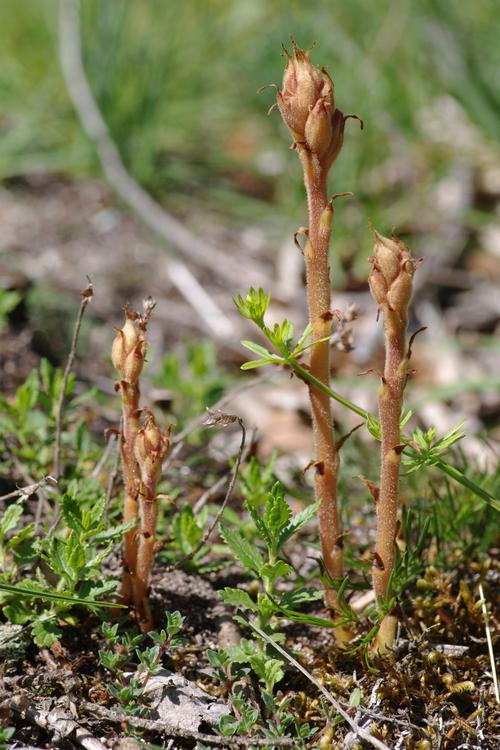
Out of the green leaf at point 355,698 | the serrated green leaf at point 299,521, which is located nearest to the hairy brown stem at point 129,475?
the serrated green leaf at point 299,521

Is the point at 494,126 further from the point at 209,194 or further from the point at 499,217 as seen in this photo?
the point at 209,194

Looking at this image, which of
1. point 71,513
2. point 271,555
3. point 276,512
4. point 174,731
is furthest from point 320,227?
point 174,731

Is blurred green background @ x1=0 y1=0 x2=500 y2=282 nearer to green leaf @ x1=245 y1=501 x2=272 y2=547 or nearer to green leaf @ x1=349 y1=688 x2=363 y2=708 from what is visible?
green leaf @ x1=245 y1=501 x2=272 y2=547

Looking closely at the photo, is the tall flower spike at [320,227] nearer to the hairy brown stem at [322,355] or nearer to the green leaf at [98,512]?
the hairy brown stem at [322,355]

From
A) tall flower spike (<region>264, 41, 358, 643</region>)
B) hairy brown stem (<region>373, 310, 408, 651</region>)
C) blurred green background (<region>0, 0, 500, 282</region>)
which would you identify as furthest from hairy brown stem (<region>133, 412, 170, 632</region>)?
blurred green background (<region>0, 0, 500, 282</region>)

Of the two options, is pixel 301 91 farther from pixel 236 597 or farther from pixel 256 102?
pixel 256 102

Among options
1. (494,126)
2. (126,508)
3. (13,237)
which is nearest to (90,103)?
(13,237)

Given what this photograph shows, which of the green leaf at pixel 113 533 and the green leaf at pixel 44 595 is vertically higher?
the green leaf at pixel 113 533
